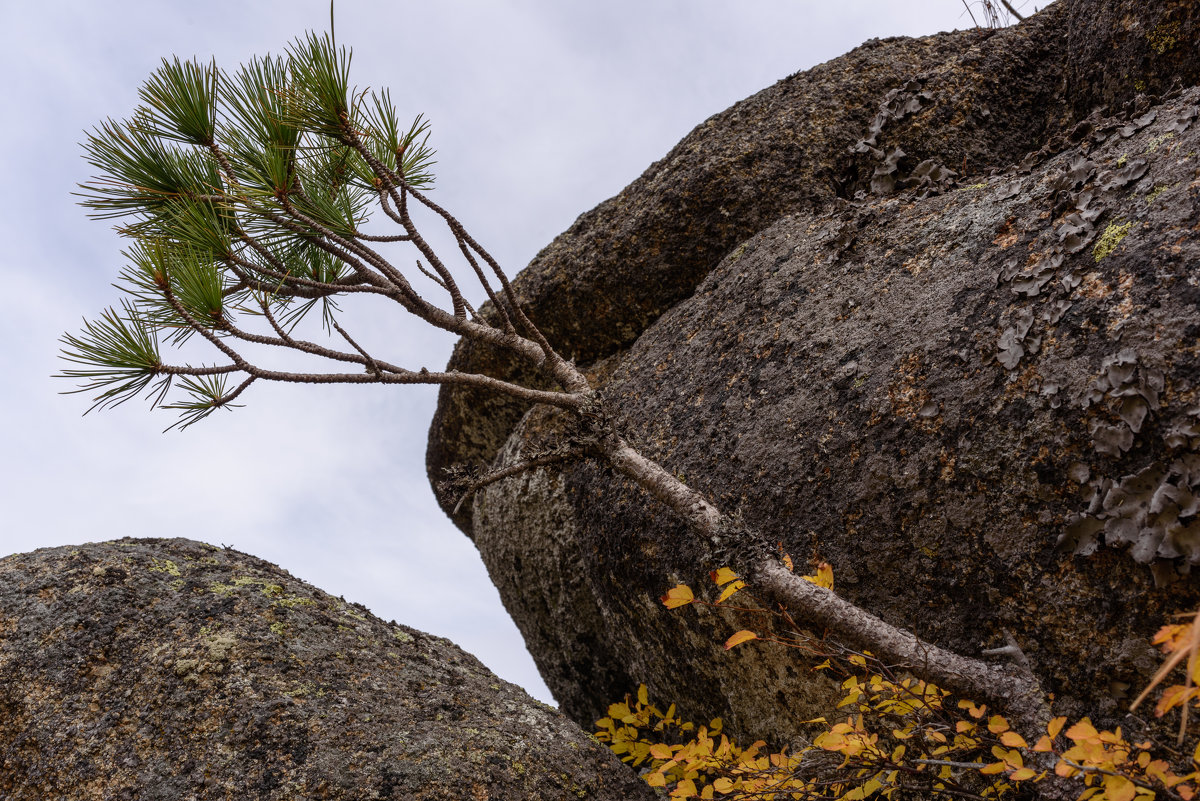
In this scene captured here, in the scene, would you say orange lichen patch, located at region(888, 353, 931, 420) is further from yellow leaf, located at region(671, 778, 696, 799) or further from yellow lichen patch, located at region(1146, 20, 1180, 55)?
yellow lichen patch, located at region(1146, 20, 1180, 55)

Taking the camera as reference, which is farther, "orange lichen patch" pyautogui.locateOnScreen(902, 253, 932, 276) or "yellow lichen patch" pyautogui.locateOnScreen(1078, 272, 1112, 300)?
"orange lichen patch" pyautogui.locateOnScreen(902, 253, 932, 276)

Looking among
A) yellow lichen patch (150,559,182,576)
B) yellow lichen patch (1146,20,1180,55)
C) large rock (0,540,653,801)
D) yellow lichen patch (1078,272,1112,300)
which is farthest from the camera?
yellow lichen patch (150,559,182,576)

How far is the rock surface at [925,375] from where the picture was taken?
2.67 meters

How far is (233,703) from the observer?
11.7 ft

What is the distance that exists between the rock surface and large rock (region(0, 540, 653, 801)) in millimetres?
1101

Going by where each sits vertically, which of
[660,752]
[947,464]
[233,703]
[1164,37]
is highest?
[1164,37]

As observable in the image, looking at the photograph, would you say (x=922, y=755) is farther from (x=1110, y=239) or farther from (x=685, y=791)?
(x=1110, y=239)

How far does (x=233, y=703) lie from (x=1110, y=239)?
4.27m

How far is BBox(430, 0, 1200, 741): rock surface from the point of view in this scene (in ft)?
8.76

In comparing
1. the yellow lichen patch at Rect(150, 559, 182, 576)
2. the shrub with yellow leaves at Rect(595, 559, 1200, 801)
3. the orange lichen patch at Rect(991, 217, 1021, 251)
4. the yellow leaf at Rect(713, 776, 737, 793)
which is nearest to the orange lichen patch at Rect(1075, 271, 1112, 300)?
the orange lichen patch at Rect(991, 217, 1021, 251)

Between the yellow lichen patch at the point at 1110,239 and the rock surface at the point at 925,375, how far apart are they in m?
0.02

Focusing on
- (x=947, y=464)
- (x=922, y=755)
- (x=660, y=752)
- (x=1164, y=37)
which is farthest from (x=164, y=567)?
(x=1164, y=37)

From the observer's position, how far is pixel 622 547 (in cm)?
446

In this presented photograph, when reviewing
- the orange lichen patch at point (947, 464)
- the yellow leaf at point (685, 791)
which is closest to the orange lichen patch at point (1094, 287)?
the orange lichen patch at point (947, 464)
